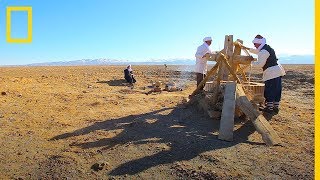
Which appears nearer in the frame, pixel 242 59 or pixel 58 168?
pixel 58 168

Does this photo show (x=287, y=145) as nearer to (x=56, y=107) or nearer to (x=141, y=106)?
(x=141, y=106)

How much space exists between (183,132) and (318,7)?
12.8ft

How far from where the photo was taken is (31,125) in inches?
334

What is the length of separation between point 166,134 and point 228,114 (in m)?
1.36

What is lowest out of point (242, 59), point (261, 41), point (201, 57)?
point (242, 59)

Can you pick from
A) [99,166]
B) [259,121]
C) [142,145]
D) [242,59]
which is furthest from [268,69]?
[99,166]

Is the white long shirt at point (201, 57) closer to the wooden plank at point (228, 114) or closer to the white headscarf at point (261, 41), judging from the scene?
the white headscarf at point (261, 41)

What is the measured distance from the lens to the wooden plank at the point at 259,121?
6.77 m

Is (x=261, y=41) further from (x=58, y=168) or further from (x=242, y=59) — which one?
(x=58, y=168)

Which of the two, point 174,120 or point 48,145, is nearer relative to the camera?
point 48,145

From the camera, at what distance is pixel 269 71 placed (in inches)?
352

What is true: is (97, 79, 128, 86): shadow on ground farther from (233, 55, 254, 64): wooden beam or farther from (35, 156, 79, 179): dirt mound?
(35, 156, 79, 179): dirt mound

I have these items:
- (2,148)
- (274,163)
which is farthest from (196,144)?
(2,148)

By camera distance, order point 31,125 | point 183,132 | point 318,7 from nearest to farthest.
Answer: point 318,7 → point 183,132 → point 31,125
